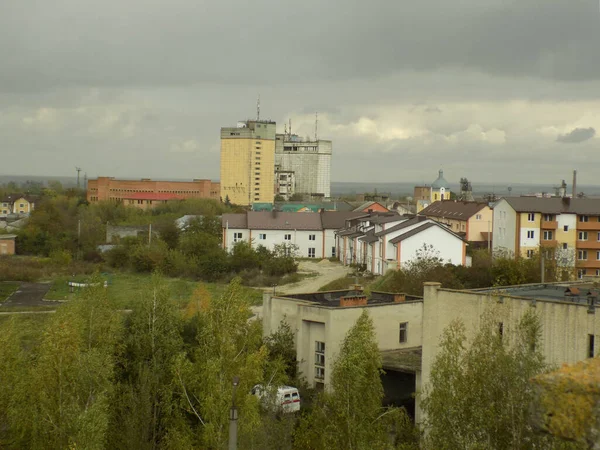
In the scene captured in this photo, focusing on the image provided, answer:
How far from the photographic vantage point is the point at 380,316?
83.5ft

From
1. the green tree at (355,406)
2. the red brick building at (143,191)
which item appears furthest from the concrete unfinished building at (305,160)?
the green tree at (355,406)

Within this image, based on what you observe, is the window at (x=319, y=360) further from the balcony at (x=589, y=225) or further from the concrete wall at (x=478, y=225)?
the concrete wall at (x=478, y=225)

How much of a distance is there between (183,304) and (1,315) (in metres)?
8.89

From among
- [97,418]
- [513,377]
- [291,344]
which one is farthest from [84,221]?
[513,377]

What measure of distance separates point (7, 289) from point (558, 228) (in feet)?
114

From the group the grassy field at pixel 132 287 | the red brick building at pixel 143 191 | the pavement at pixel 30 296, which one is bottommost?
the pavement at pixel 30 296

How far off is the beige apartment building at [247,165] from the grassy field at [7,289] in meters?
91.2

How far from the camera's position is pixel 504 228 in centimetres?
5250

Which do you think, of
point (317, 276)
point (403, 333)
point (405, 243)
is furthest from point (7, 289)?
point (403, 333)

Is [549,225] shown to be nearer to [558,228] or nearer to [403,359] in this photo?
[558,228]

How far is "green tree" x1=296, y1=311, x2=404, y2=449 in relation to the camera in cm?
1474

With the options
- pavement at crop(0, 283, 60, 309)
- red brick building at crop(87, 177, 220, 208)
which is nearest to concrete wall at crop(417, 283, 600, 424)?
pavement at crop(0, 283, 60, 309)

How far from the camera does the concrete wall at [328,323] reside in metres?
24.0

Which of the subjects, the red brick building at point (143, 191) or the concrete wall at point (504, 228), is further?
the red brick building at point (143, 191)
